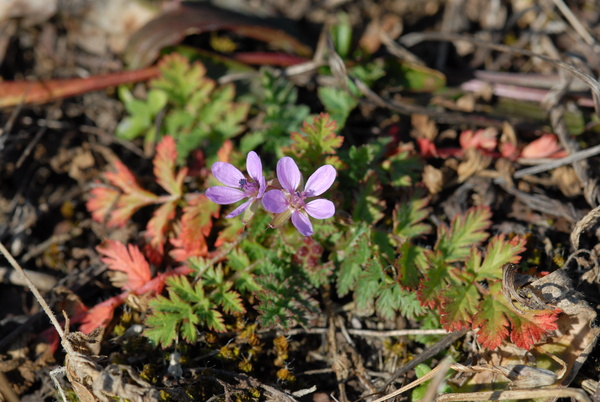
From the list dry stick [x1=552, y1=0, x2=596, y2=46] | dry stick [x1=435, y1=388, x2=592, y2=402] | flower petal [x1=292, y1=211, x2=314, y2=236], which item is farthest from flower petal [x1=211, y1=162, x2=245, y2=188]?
dry stick [x1=552, y1=0, x2=596, y2=46]

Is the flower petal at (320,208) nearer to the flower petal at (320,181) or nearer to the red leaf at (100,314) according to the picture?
the flower petal at (320,181)

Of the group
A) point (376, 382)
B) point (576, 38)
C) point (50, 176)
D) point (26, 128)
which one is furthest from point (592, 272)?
point (26, 128)

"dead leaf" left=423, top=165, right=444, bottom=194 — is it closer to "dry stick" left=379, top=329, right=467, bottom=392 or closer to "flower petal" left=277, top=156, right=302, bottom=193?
"dry stick" left=379, top=329, right=467, bottom=392

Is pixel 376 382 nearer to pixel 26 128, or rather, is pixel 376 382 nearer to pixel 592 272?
pixel 592 272

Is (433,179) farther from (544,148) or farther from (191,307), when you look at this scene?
(191,307)

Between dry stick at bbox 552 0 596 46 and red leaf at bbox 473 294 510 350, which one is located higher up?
dry stick at bbox 552 0 596 46

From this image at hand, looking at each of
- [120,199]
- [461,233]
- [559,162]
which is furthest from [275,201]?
[559,162]

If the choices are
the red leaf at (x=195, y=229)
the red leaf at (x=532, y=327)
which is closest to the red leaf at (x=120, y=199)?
the red leaf at (x=195, y=229)
